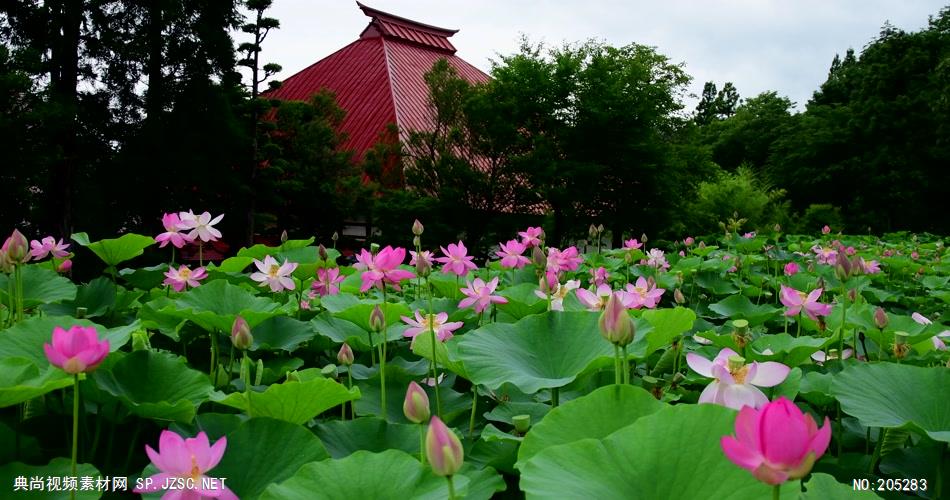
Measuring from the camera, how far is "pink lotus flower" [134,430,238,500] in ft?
1.86

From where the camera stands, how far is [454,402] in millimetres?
1032

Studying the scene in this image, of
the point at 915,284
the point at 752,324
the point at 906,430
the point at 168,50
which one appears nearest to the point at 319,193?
the point at 168,50

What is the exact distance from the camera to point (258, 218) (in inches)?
450

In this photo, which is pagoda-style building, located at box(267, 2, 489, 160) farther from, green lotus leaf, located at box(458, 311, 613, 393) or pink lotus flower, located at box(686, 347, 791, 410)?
pink lotus flower, located at box(686, 347, 791, 410)

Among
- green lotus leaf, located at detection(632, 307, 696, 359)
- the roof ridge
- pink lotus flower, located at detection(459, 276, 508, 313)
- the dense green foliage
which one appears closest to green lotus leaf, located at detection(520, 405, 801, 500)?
green lotus leaf, located at detection(632, 307, 696, 359)

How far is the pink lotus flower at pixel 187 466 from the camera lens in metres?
0.57

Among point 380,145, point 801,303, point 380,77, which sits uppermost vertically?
point 380,77

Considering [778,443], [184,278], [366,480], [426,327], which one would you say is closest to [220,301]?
[184,278]

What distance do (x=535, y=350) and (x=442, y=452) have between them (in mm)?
481

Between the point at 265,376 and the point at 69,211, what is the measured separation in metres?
9.16

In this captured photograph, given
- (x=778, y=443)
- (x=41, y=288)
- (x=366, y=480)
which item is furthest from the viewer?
(x=41, y=288)

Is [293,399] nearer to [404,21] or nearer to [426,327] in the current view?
[426,327]

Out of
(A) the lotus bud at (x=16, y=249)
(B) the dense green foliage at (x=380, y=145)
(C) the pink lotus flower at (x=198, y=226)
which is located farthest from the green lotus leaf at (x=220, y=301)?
(B) the dense green foliage at (x=380, y=145)

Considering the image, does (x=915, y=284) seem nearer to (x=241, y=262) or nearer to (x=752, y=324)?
(x=752, y=324)
